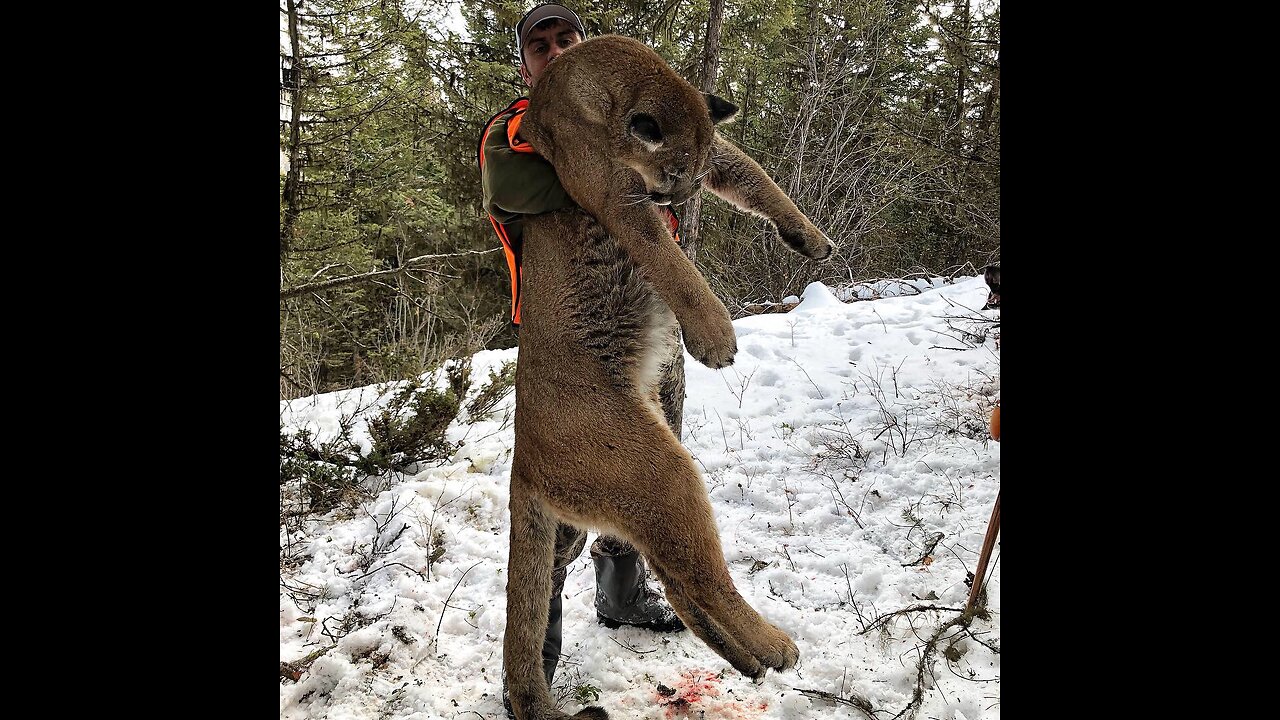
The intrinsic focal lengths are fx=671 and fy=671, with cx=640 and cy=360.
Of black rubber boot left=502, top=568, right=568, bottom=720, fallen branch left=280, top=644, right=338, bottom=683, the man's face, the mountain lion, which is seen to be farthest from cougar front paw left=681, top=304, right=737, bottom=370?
fallen branch left=280, top=644, right=338, bottom=683

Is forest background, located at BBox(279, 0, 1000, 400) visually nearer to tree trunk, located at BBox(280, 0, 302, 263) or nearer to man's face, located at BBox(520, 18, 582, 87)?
tree trunk, located at BBox(280, 0, 302, 263)

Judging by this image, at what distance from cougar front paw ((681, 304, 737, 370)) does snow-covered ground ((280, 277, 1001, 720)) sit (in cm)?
162

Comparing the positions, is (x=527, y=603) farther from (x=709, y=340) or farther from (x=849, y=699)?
(x=849, y=699)

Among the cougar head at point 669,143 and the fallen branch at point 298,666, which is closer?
the cougar head at point 669,143

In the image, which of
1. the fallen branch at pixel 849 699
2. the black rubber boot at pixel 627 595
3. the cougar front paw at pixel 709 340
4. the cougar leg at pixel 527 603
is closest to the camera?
the cougar front paw at pixel 709 340

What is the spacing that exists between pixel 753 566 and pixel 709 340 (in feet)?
7.17

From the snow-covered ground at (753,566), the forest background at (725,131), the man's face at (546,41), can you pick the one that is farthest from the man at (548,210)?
the forest background at (725,131)

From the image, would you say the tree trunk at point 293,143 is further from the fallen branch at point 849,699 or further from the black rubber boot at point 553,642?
the fallen branch at point 849,699

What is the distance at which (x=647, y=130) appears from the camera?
1767 mm

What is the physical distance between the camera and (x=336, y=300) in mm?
8930

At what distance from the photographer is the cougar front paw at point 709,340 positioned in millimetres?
1710

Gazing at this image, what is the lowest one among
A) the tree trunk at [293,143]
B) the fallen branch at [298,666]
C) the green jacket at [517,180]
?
the fallen branch at [298,666]
